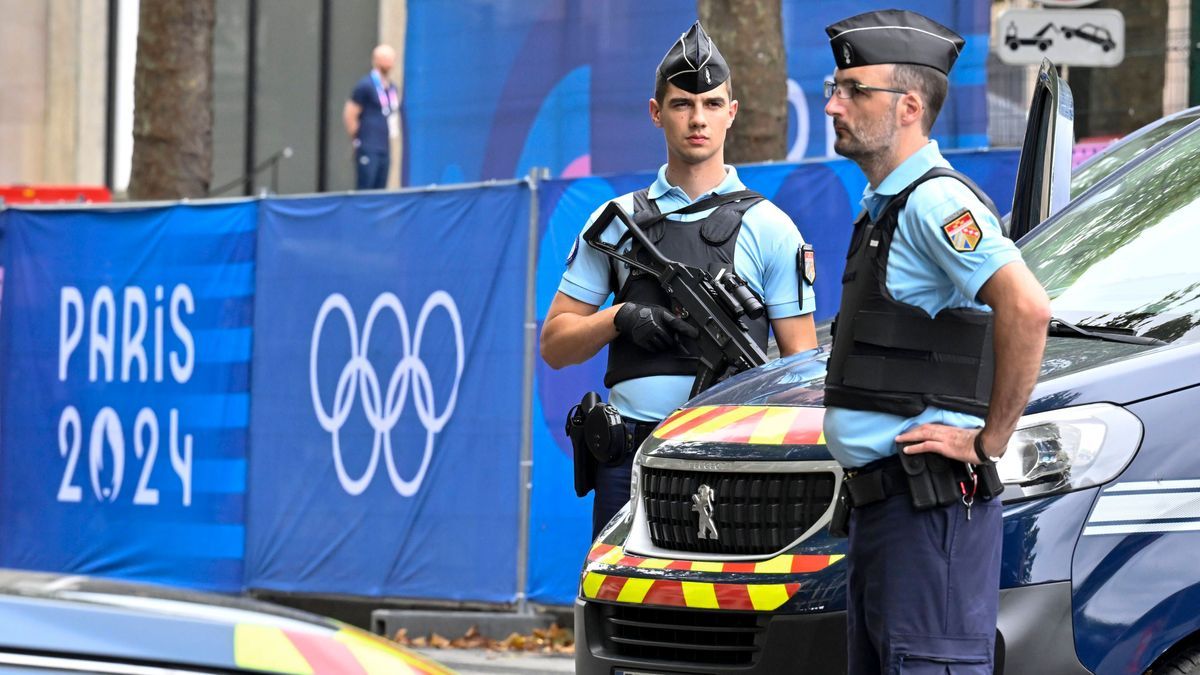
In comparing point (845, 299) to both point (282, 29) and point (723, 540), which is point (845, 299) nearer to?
point (723, 540)

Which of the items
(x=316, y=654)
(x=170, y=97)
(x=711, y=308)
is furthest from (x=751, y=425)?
(x=170, y=97)

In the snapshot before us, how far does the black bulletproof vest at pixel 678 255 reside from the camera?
207 inches

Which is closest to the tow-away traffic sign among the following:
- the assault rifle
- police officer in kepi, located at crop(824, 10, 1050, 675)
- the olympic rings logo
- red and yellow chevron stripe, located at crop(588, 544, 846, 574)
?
the olympic rings logo

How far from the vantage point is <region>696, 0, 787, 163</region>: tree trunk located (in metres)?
9.77

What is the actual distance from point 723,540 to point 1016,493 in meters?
0.80

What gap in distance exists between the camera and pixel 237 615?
253 centimetres

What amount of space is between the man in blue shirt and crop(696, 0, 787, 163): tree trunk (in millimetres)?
8329

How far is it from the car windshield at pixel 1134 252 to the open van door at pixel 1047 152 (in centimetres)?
11

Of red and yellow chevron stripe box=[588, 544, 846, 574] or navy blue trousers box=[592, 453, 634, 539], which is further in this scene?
navy blue trousers box=[592, 453, 634, 539]

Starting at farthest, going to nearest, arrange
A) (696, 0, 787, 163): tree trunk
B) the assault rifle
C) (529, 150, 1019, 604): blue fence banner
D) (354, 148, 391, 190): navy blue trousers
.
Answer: (354, 148, 391, 190): navy blue trousers < (696, 0, 787, 163): tree trunk < (529, 150, 1019, 604): blue fence banner < the assault rifle

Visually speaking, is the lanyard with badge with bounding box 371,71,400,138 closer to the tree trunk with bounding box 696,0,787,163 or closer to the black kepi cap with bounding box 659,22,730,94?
→ the tree trunk with bounding box 696,0,787,163

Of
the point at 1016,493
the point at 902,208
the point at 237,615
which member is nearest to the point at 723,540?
the point at 1016,493

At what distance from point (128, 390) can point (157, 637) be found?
8.83m

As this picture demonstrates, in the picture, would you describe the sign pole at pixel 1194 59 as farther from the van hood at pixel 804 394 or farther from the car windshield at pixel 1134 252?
the van hood at pixel 804 394
